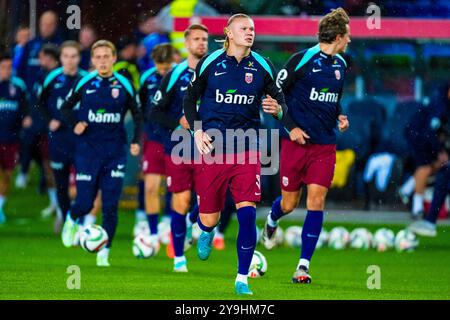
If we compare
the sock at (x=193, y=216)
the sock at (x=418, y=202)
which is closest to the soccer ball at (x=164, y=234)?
the sock at (x=193, y=216)

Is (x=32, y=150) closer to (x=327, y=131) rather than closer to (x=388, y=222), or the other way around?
(x=388, y=222)

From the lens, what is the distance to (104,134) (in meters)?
14.8

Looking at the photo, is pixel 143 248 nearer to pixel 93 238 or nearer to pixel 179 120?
pixel 93 238

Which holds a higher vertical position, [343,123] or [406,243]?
[343,123]

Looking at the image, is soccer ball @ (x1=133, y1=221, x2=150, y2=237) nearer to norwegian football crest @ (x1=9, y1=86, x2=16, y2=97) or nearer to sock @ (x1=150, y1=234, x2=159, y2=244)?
sock @ (x1=150, y1=234, x2=159, y2=244)

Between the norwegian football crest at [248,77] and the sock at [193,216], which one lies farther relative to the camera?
the sock at [193,216]

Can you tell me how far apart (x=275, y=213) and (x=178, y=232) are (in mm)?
1065

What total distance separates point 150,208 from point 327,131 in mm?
4124

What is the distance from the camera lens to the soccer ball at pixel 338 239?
58.6ft

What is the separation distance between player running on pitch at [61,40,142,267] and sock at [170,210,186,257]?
0.80 metres

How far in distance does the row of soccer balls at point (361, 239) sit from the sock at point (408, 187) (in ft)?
11.5

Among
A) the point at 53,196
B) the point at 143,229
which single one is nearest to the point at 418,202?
the point at 143,229

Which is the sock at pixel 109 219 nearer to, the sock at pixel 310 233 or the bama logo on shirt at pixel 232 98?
the sock at pixel 310 233
